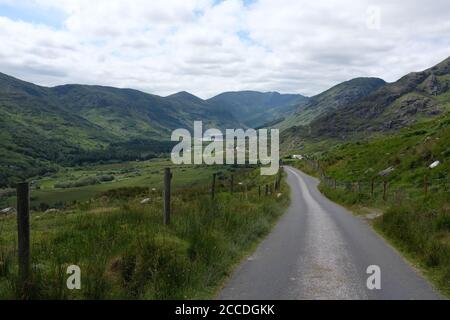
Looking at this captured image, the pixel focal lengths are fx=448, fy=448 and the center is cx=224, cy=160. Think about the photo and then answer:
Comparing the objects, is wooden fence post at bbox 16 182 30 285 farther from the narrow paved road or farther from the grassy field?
the narrow paved road

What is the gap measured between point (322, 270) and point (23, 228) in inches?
265

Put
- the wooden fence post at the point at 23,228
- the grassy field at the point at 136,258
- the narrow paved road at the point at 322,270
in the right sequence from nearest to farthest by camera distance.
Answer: the wooden fence post at the point at 23,228 → the grassy field at the point at 136,258 → the narrow paved road at the point at 322,270

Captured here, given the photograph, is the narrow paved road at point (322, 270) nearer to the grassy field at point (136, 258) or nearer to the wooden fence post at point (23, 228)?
the grassy field at point (136, 258)

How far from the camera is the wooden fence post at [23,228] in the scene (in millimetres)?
6902

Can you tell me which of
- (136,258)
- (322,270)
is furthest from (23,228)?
(322,270)

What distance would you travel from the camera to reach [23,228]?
708 centimetres

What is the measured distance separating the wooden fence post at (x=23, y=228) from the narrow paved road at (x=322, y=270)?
3.43 meters

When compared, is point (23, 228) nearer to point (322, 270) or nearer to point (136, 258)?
point (136, 258)

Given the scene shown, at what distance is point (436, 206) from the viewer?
18.9m

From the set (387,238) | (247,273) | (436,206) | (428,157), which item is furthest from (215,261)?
(428,157)

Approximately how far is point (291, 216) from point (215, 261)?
552 inches

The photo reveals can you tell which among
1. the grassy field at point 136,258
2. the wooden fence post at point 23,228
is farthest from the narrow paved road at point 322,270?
the wooden fence post at point 23,228

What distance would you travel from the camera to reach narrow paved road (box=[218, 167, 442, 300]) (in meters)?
8.70
